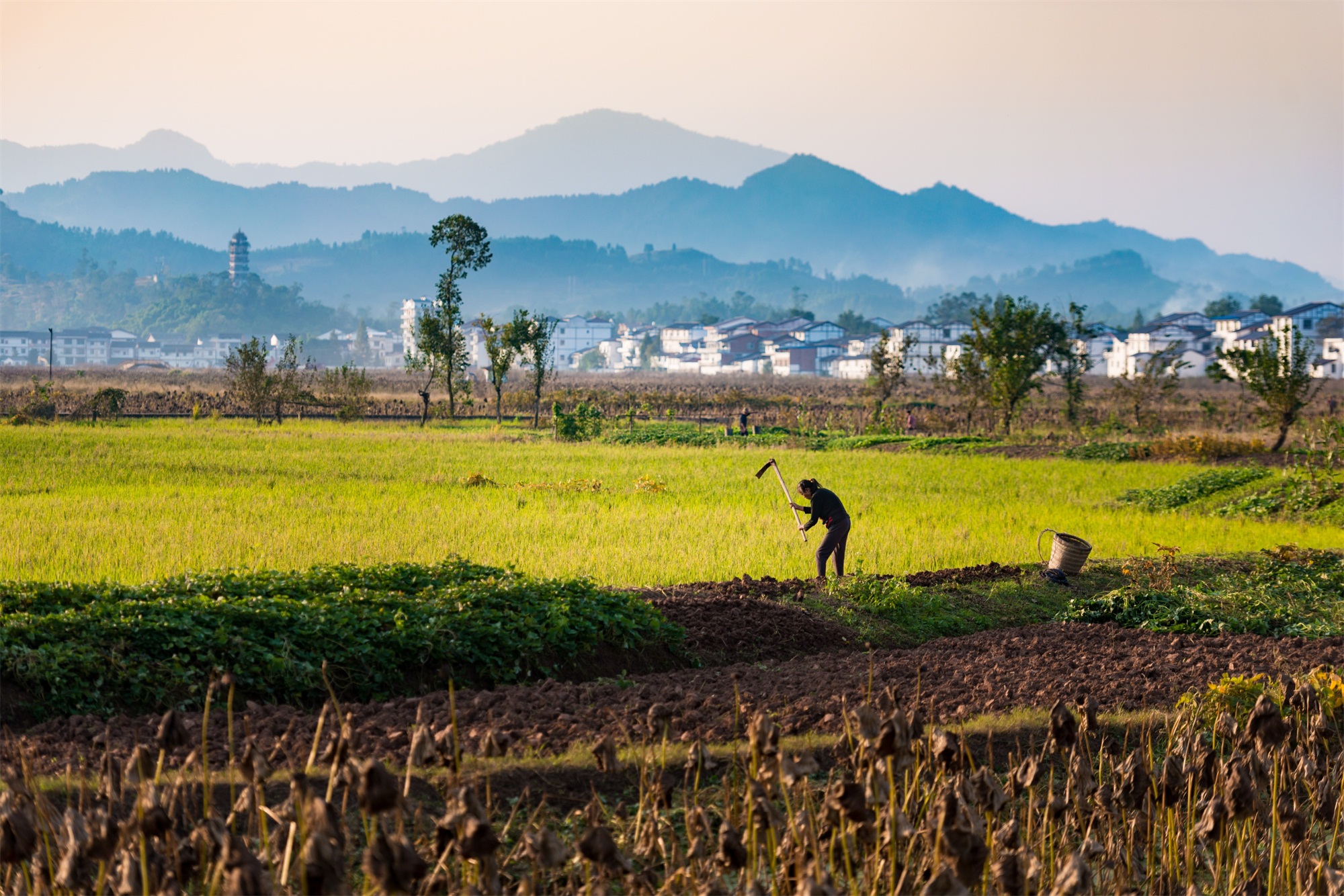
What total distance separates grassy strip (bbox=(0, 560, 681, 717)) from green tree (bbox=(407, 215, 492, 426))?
3701 centimetres

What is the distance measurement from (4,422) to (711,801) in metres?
37.8

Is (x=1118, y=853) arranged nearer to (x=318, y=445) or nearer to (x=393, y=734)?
(x=393, y=734)

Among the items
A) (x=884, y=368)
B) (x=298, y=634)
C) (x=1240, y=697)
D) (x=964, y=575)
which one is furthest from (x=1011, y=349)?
(x=298, y=634)

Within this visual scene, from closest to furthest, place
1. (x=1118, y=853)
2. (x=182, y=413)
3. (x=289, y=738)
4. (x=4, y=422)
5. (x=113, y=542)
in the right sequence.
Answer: (x=1118, y=853), (x=289, y=738), (x=113, y=542), (x=4, y=422), (x=182, y=413)

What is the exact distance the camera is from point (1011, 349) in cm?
3666

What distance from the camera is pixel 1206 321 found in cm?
13400

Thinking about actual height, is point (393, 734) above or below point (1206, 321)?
below

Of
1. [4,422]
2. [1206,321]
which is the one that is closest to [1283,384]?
[4,422]

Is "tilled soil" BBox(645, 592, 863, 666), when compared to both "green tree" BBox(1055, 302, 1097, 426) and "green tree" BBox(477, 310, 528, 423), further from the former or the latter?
"green tree" BBox(477, 310, 528, 423)

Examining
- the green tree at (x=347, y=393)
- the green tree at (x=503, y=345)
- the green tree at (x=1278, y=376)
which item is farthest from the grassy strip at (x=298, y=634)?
the green tree at (x=347, y=393)

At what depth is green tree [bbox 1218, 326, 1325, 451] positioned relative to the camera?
28.8m

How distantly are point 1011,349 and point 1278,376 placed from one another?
906 centimetres

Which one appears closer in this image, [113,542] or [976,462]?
[113,542]

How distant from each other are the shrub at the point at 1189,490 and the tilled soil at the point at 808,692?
38.7 feet
